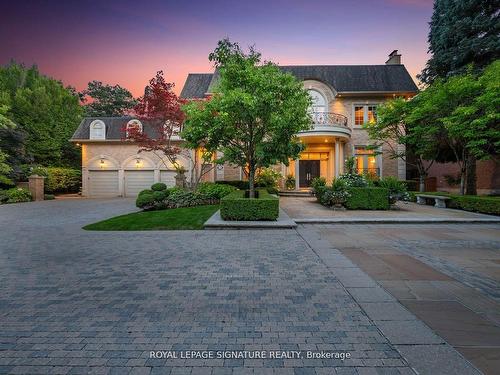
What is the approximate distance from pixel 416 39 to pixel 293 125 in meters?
26.3

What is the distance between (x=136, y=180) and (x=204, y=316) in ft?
73.3

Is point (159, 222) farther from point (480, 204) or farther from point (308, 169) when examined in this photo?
point (308, 169)

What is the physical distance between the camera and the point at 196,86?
2272 cm

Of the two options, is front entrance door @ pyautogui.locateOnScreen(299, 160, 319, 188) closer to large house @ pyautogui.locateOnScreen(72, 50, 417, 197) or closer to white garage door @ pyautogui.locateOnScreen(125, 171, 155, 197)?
large house @ pyautogui.locateOnScreen(72, 50, 417, 197)

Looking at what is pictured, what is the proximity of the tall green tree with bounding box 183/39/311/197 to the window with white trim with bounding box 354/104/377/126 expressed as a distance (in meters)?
12.5

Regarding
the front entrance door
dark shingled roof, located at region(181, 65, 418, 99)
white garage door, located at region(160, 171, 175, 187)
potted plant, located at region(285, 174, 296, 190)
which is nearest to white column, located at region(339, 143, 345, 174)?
the front entrance door

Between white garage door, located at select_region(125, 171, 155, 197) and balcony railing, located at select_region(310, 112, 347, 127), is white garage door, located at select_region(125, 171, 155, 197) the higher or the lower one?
the lower one

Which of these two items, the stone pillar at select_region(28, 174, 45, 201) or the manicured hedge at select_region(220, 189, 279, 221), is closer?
the manicured hedge at select_region(220, 189, 279, 221)

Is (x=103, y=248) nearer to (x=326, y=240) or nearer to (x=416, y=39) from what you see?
(x=326, y=240)

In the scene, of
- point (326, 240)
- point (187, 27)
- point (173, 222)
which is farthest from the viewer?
point (187, 27)

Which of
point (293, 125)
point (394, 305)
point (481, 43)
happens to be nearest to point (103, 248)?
point (394, 305)

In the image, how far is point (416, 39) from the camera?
86.2 ft

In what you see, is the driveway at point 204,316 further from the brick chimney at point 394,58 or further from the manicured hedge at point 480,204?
the brick chimney at point 394,58

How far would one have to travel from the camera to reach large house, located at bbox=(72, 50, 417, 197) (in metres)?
20.5
